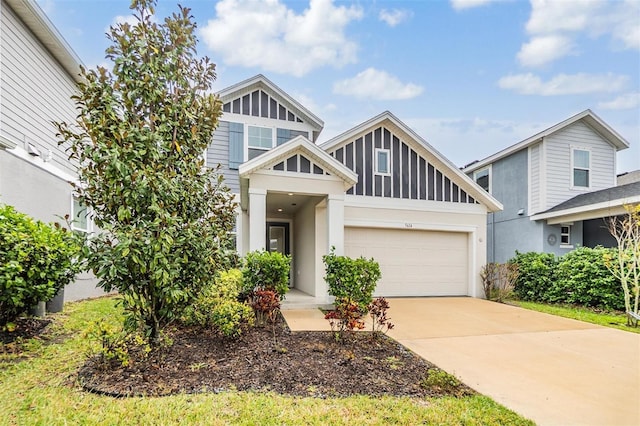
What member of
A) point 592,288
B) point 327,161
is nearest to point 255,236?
point 327,161

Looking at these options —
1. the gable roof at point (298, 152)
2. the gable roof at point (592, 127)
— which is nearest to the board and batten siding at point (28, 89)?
the gable roof at point (298, 152)

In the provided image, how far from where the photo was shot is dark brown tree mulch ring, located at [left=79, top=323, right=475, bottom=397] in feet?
12.0

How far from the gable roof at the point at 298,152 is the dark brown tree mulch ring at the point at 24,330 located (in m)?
4.72

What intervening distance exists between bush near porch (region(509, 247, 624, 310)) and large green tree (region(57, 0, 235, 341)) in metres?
10.3

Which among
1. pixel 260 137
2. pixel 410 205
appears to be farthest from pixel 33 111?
pixel 410 205

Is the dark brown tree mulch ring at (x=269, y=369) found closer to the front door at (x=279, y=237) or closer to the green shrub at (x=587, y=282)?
the front door at (x=279, y=237)

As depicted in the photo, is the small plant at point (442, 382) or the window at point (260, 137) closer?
the small plant at point (442, 382)

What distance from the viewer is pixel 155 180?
3.90 metres

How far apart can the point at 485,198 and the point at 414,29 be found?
19.9 ft

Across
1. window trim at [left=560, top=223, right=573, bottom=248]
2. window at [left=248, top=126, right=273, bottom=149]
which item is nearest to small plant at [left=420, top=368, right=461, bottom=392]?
window at [left=248, top=126, right=273, bottom=149]

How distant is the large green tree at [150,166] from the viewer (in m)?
3.84

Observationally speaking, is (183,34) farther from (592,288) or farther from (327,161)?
(592,288)

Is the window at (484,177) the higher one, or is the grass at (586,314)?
the window at (484,177)

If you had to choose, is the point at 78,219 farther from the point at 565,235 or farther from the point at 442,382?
the point at 565,235
